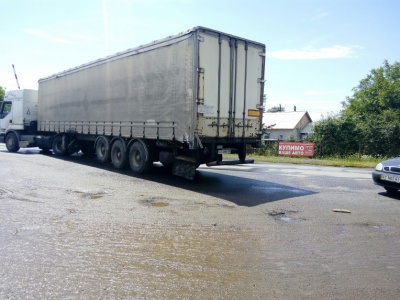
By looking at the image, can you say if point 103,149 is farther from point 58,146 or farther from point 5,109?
point 5,109

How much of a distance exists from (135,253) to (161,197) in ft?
11.6

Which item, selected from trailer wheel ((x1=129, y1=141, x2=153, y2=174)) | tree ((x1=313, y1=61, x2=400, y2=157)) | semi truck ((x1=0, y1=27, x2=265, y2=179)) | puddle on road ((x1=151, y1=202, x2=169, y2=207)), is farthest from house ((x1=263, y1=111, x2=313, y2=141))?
puddle on road ((x1=151, y1=202, x2=169, y2=207))

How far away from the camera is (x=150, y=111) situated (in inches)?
433

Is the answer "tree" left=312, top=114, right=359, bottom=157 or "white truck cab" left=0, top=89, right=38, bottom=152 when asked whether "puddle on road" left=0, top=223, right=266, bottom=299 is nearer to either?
"white truck cab" left=0, top=89, right=38, bottom=152

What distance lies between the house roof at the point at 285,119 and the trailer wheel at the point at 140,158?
166ft

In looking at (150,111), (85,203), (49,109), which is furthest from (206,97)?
(49,109)

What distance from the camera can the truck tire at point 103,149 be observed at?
13.4 m

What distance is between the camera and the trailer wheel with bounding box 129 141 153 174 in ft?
37.2

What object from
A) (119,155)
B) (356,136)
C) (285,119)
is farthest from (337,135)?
(285,119)

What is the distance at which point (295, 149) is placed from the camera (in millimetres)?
24094

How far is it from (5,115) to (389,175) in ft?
66.0

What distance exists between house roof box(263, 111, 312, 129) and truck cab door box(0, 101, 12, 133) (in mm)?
46025

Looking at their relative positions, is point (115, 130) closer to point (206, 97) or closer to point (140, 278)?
point (206, 97)

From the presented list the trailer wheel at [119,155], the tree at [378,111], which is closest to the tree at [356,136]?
the tree at [378,111]
